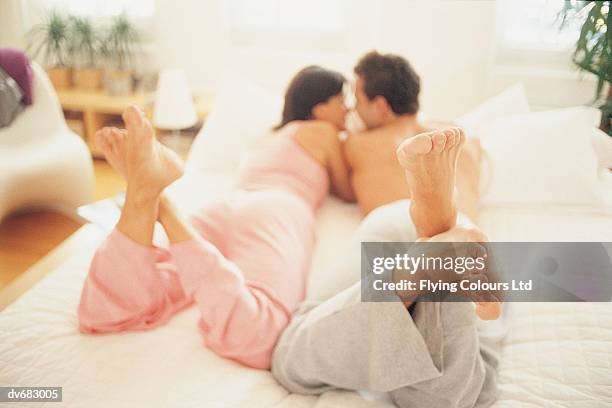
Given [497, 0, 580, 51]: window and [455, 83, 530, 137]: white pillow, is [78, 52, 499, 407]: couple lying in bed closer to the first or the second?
[455, 83, 530, 137]: white pillow

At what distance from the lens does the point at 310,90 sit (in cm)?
188

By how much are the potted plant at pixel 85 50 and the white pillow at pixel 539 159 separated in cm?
205

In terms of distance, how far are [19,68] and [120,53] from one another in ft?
3.12

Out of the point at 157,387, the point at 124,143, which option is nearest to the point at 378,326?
the point at 157,387

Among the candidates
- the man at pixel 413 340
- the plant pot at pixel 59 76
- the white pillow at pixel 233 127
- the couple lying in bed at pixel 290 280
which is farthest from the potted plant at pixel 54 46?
the man at pixel 413 340

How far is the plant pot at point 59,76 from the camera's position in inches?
119

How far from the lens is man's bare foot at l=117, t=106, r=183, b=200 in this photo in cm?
118

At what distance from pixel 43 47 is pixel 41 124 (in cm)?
121

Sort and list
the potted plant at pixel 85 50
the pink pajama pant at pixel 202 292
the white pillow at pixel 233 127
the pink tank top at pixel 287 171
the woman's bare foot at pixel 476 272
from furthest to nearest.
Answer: the potted plant at pixel 85 50
the white pillow at pixel 233 127
the pink tank top at pixel 287 171
the pink pajama pant at pixel 202 292
the woman's bare foot at pixel 476 272

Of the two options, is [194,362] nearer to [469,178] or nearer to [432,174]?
[432,174]

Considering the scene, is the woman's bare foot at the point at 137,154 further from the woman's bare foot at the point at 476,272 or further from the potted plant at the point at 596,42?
the potted plant at the point at 596,42

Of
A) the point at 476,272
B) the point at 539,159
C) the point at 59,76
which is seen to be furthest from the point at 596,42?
the point at 59,76

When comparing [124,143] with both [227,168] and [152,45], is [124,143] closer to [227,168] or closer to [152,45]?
[227,168]

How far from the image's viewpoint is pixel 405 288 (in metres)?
1.00
